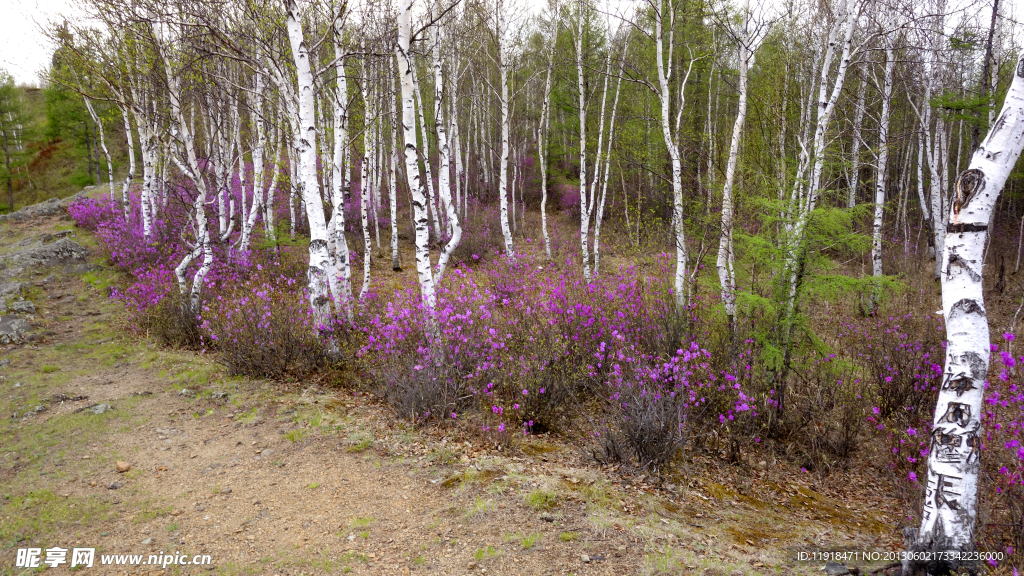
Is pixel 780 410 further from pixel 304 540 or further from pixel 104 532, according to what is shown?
pixel 104 532

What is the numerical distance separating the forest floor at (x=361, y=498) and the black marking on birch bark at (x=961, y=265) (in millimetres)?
1827

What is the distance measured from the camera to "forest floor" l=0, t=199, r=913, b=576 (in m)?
3.08

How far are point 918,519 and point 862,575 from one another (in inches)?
24.3

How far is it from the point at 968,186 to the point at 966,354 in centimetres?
92

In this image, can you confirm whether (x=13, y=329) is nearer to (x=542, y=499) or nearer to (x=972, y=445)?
(x=542, y=499)

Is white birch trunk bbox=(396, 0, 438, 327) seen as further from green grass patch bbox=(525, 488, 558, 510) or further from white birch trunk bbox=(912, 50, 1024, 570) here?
white birch trunk bbox=(912, 50, 1024, 570)

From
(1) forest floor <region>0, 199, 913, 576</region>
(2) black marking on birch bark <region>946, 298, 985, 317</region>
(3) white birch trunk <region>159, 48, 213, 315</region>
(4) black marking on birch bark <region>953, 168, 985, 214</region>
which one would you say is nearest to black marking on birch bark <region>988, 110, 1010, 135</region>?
(4) black marking on birch bark <region>953, 168, 985, 214</region>

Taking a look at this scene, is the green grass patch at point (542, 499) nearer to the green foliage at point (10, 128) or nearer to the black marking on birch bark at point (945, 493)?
the black marking on birch bark at point (945, 493)

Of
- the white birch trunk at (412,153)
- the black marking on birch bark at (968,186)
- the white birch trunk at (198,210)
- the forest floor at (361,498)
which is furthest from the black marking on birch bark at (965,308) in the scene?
the white birch trunk at (198,210)

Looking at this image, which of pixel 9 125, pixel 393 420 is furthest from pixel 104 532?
pixel 9 125

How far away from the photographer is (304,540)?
3285mm

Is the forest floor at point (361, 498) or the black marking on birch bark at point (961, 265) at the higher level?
the black marking on birch bark at point (961, 265)

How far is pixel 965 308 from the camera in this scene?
2572 millimetres

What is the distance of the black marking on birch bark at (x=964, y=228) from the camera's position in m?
2.55
